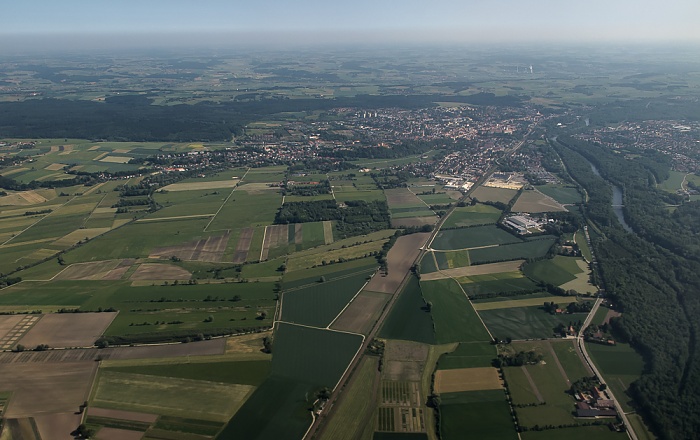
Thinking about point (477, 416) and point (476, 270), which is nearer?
point (477, 416)

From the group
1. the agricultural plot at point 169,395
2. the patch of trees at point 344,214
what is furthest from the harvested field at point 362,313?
the patch of trees at point 344,214

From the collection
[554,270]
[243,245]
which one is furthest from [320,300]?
[554,270]

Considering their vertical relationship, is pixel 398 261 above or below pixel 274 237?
below

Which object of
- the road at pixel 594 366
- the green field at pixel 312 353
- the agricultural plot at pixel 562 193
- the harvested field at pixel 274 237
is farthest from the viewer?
the agricultural plot at pixel 562 193

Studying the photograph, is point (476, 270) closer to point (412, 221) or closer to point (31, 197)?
point (412, 221)

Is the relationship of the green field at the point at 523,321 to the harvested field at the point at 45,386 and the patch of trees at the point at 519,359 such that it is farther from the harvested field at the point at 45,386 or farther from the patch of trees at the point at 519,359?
the harvested field at the point at 45,386

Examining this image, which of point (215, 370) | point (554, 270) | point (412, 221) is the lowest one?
point (215, 370)
